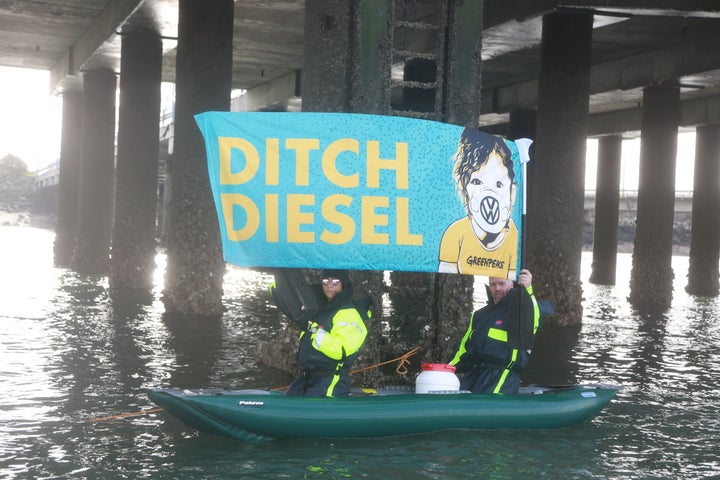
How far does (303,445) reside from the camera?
8.23 meters

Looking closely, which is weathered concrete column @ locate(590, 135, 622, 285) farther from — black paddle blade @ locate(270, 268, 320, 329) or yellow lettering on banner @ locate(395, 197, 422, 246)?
black paddle blade @ locate(270, 268, 320, 329)

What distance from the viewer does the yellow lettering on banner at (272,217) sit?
8.80 meters

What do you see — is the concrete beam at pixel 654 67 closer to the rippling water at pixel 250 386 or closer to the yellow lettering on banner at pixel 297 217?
the rippling water at pixel 250 386

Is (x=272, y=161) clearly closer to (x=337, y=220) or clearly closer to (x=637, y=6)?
(x=337, y=220)

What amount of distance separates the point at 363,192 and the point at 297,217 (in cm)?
66

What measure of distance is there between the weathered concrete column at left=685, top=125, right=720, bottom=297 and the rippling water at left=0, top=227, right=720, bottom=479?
9541mm

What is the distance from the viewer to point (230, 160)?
28.6ft

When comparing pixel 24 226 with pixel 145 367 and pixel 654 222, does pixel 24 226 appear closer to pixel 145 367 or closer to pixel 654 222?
pixel 654 222

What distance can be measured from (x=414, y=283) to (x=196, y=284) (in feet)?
23.4

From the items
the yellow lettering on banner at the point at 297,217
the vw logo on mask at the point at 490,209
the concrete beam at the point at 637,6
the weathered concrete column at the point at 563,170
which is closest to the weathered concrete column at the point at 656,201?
the weathered concrete column at the point at 563,170

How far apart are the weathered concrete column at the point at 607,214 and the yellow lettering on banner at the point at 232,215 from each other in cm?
2305

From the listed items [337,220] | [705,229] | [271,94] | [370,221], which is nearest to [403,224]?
[370,221]

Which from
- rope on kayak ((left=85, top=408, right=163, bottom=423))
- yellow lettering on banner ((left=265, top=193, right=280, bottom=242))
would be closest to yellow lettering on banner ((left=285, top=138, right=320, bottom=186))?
yellow lettering on banner ((left=265, top=193, right=280, bottom=242))

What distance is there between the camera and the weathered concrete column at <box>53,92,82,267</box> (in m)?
29.8
